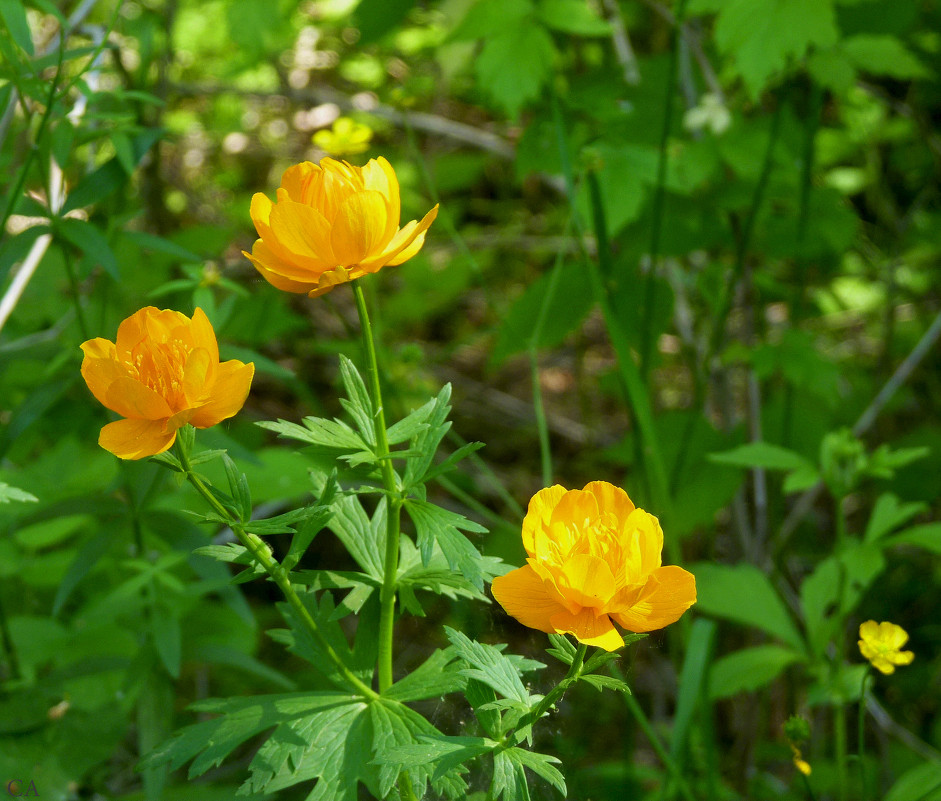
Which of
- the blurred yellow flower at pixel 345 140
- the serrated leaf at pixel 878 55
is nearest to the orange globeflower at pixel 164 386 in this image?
the blurred yellow flower at pixel 345 140

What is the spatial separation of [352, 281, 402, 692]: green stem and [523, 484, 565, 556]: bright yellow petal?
0.12m

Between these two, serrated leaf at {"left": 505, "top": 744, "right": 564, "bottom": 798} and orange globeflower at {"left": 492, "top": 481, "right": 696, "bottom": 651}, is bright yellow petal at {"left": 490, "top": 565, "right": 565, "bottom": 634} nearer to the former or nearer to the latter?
orange globeflower at {"left": 492, "top": 481, "right": 696, "bottom": 651}

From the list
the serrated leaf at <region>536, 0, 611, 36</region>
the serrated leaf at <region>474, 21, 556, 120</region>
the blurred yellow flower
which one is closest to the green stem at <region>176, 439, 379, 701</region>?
the blurred yellow flower

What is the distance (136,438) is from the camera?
555mm

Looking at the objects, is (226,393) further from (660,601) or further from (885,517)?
(885,517)

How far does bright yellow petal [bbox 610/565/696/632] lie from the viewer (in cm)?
51

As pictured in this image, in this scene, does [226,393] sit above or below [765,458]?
above

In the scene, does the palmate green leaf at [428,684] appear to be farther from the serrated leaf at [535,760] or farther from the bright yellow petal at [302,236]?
the bright yellow petal at [302,236]

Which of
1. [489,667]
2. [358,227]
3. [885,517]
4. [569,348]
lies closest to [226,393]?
[358,227]

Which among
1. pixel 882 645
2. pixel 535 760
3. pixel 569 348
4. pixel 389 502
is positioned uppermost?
pixel 389 502

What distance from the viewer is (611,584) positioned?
A: 0.50 m

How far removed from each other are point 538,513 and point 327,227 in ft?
0.81

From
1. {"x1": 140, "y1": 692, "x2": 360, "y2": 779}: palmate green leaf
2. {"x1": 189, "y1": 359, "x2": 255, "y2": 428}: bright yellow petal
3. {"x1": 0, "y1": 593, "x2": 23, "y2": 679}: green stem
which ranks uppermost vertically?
{"x1": 189, "y1": 359, "x2": 255, "y2": 428}: bright yellow petal

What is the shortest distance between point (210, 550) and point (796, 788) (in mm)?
1267
